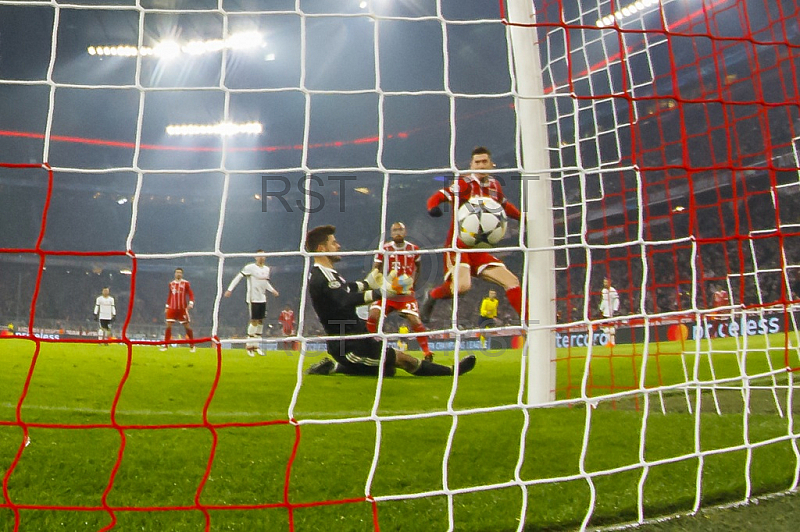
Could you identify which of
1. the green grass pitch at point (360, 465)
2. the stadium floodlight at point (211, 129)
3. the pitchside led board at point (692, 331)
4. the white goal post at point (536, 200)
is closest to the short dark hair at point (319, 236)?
the green grass pitch at point (360, 465)

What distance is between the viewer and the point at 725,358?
249 inches

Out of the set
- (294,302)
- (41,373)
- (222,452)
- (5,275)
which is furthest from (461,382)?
(5,275)

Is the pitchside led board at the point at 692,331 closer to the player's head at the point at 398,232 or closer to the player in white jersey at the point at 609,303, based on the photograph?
the player in white jersey at the point at 609,303

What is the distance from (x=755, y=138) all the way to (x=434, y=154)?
31.6 feet

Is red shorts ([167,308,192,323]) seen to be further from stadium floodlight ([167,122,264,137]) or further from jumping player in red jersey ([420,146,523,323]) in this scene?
stadium floodlight ([167,122,264,137])

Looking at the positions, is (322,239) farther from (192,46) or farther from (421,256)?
(192,46)

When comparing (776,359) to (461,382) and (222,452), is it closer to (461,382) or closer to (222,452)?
(461,382)

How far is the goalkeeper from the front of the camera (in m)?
4.02

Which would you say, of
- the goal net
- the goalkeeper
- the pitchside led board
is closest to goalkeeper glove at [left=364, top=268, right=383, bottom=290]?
the goalkeeper

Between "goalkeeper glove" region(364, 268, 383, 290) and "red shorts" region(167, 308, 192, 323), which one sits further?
"red shorts" region(167, 308, 192, 323)

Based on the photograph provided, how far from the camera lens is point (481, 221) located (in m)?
3.40

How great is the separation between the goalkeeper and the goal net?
0.66 ft

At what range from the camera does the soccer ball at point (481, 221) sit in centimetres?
339

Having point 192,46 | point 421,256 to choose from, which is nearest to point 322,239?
point 421,256
